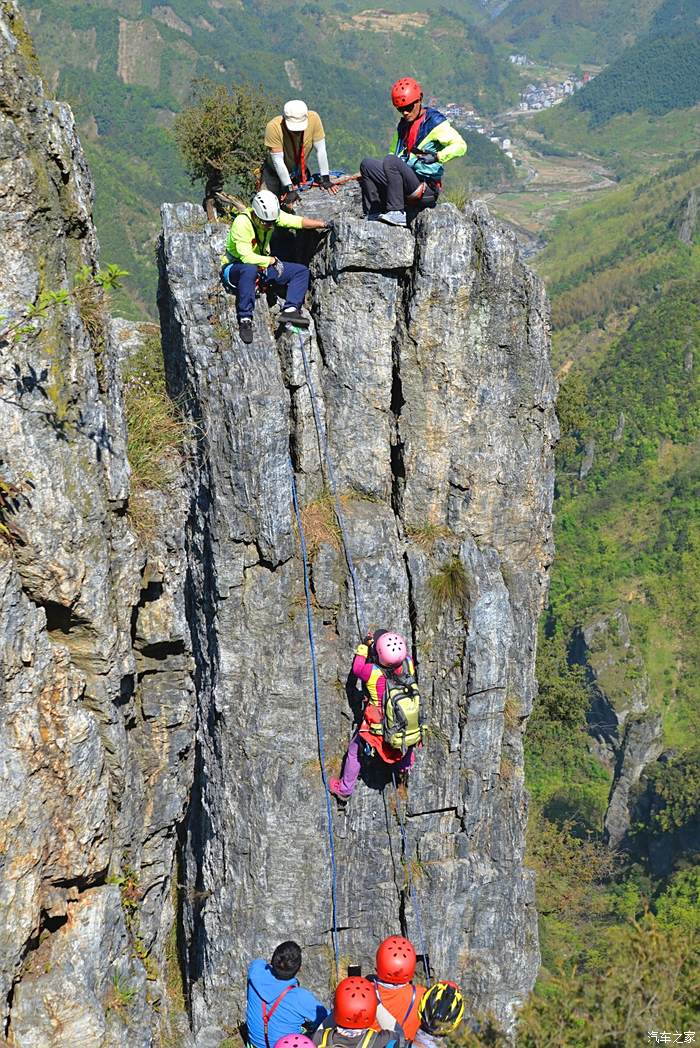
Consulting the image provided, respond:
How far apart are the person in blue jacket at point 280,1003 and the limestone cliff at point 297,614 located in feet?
4.53

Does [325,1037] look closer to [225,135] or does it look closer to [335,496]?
[335,496]

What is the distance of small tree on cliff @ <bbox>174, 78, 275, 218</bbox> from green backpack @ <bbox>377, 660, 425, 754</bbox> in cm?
968

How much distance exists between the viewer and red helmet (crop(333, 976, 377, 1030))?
10406 millimetres

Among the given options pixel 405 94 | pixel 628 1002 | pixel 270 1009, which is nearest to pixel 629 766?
pixel 628 1002

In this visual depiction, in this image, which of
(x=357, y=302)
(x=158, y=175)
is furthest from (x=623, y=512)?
(x=158, y=175)

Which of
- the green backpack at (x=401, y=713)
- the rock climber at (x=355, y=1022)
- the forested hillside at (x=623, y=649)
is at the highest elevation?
the green backpack at (x=401, y=713)

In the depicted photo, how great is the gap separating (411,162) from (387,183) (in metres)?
0.82

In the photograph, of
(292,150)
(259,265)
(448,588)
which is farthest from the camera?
(292,150)

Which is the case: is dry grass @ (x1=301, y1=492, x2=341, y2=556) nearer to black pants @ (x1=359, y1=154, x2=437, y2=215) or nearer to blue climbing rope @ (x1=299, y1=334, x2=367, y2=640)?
blue climbing rope @ (x1=299, y1=334, x2=367, y2=640)

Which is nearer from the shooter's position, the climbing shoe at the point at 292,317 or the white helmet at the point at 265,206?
the white helmet at the point at 265,206

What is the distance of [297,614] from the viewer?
41.4ft

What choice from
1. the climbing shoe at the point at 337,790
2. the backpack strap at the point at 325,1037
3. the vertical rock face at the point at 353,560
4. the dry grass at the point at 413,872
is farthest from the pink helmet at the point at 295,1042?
the dry grass at the point at 413,872

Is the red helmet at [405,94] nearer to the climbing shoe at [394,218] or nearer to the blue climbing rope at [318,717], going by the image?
the climbing shoe at [394,218]

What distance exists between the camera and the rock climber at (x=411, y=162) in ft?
41.6
